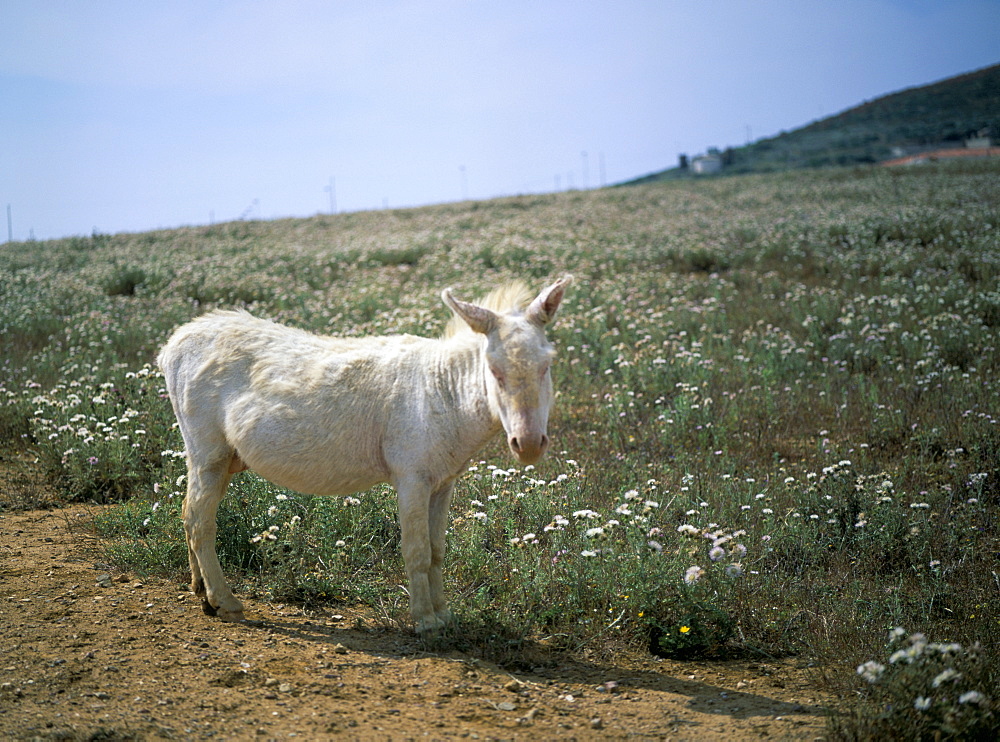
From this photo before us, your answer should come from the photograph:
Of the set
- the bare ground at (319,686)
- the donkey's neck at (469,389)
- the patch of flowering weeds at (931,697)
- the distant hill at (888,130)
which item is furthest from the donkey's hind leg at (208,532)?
the distant hill at (888,130)

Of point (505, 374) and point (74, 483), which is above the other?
point (505, 374)

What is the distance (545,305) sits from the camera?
4605 mm

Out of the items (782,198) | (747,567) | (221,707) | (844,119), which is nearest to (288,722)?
(221,707)

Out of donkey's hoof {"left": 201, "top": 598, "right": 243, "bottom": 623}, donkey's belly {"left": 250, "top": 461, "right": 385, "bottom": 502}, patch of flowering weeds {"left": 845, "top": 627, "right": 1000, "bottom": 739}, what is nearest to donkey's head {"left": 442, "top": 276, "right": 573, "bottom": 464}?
donkey's belly {"left": 250, "top": 461, "right": 385, "bottom": 502}

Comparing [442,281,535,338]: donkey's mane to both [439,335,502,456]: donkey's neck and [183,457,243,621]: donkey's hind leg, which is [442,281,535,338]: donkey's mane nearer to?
[439,335,502,456]: donkey's neck

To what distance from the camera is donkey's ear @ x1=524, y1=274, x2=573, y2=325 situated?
457 centimetres

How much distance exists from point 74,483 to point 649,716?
609cm

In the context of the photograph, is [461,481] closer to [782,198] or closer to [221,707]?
[221,707]

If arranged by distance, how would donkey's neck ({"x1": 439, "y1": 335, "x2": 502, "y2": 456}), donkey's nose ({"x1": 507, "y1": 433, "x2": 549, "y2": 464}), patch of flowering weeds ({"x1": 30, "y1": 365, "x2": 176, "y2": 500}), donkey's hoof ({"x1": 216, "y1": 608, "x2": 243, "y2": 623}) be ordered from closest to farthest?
1. donkey's nose ({"x1": 507, "y1": 433, "x2": 549, "y2": 464})
2. donkey's neck ({"x1": 439, "y1": 335, "x2": 502, "y2": 456})
3. donkey's hoof ({"x1": 216, "y1": 608, "x2": 243, "y2": 623})
4. patch of flowering weeds ({"x1": 30, "y1": 365, "x2": 176, "y2": 500})

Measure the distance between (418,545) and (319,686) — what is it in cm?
95

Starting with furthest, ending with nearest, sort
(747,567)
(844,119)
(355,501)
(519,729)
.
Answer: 1. (844,119)
2. (355,501)
3. (747,567)
4. (519,729)

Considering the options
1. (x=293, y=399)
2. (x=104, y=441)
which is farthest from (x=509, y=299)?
(x=104, y=441)

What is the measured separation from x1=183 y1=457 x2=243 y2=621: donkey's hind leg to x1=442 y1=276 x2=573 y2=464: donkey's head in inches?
83.3

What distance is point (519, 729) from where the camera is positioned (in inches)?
154
